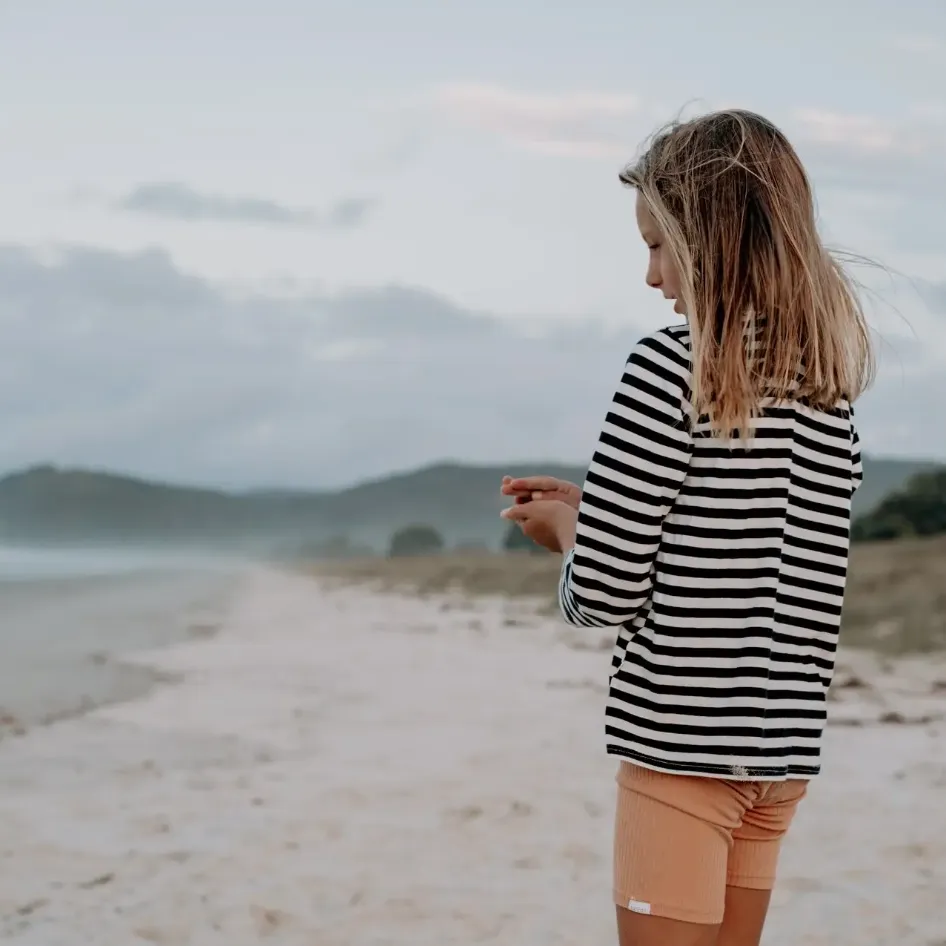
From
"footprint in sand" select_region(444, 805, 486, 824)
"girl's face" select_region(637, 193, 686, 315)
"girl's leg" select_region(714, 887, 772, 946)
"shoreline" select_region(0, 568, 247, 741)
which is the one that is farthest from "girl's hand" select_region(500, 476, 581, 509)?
"shoreline" select_region(0, 568, 247, 741)

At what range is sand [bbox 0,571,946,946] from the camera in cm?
329

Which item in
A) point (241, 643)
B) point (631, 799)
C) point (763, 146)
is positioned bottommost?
point (241, 643)

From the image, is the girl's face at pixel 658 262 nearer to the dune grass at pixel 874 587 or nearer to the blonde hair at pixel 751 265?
the blonde hair at pixel 751 265

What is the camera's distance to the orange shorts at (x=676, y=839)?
5.56ft

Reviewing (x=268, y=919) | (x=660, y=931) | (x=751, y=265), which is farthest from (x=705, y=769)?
(x=268, y=919)

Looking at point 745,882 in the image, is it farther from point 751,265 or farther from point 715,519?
point 751,265

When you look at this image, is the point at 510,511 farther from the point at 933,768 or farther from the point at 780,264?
the point at 933,768

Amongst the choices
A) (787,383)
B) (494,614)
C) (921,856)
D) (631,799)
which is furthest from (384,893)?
(494,614)

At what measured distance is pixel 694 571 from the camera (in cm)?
167

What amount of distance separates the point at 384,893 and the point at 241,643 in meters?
7.20

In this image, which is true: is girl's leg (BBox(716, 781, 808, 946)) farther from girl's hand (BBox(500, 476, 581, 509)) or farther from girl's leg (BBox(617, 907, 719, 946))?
girl's hand (BBox(500, 476, 581, 509))

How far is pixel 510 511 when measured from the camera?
1858mm

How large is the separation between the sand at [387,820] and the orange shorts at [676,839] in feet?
5.08

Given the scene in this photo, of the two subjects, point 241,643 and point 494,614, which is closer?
point 241,643
